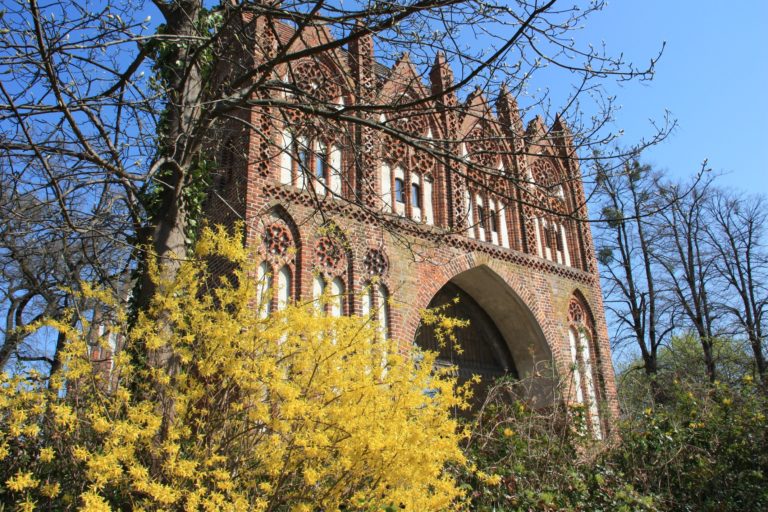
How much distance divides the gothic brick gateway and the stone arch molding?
0.03 metres

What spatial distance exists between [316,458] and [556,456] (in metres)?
4.45

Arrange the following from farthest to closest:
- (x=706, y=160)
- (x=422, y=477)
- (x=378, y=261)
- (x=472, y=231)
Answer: (x=472, y=231), (x=378, y=261), (x=706, y=160), (x=422, y=477)

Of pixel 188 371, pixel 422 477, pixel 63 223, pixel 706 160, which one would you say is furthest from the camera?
pixel 63 223

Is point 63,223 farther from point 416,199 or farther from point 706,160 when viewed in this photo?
point 416,199

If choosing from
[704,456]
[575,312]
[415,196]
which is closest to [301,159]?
[415,196]

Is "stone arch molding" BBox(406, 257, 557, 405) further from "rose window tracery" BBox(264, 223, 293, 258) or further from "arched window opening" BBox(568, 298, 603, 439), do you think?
"rose window tracery" BBox(264, 223, 293, 258)

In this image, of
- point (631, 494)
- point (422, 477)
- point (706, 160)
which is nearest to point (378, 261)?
point (631, 494)

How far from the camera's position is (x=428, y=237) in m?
10.8

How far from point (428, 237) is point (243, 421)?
24.7 feet

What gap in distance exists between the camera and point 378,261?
10.2m

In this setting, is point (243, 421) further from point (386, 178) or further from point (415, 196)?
point (415, 196)

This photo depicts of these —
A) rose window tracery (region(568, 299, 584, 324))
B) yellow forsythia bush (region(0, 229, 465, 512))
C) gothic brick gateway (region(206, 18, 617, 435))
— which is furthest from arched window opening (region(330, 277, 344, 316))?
rose window tracery (region(568, 299, 584, 324))

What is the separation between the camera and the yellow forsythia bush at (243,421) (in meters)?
3.14

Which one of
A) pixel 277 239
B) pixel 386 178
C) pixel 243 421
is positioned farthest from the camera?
pixel 386 178
